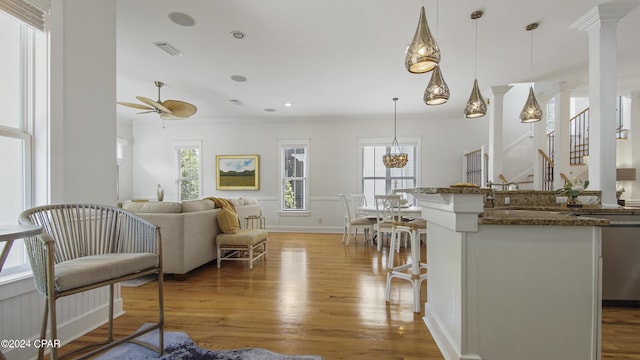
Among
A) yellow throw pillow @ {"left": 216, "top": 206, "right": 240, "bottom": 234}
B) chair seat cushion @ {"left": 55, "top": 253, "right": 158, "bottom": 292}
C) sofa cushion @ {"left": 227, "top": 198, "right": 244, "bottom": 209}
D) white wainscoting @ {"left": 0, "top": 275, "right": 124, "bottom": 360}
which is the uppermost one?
sofa cushion @ {"left": 227, "top": 198, "right": 244, "bottom": 209}

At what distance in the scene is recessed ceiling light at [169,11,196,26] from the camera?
2760 mm

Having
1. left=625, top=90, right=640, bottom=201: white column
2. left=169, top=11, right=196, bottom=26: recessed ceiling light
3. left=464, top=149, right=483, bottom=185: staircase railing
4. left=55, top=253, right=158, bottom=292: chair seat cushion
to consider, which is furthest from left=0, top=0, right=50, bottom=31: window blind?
left=625, top=90, right=640, bottom=201: white column

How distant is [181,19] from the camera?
284cm

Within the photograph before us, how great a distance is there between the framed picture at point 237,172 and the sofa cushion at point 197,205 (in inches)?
124

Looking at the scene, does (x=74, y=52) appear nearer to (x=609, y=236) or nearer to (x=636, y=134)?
(x=609, y=236)

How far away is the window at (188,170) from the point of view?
23.9 ft

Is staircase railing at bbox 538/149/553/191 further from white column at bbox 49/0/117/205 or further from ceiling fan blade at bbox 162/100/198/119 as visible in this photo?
white column at bbox 49/0/117/205

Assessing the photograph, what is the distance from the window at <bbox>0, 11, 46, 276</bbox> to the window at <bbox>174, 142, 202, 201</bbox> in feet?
18.5

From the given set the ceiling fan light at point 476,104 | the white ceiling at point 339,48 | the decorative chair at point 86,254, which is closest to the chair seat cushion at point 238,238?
the decorative chair at point 86,254

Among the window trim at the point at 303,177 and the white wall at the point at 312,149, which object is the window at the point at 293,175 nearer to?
the window trim at the point at 303,177

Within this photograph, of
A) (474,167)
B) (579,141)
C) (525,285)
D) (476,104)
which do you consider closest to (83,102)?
(525,285)

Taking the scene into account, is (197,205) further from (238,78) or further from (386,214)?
(386,214)

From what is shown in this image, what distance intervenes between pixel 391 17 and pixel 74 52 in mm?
2709

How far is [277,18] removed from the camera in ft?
9.32
